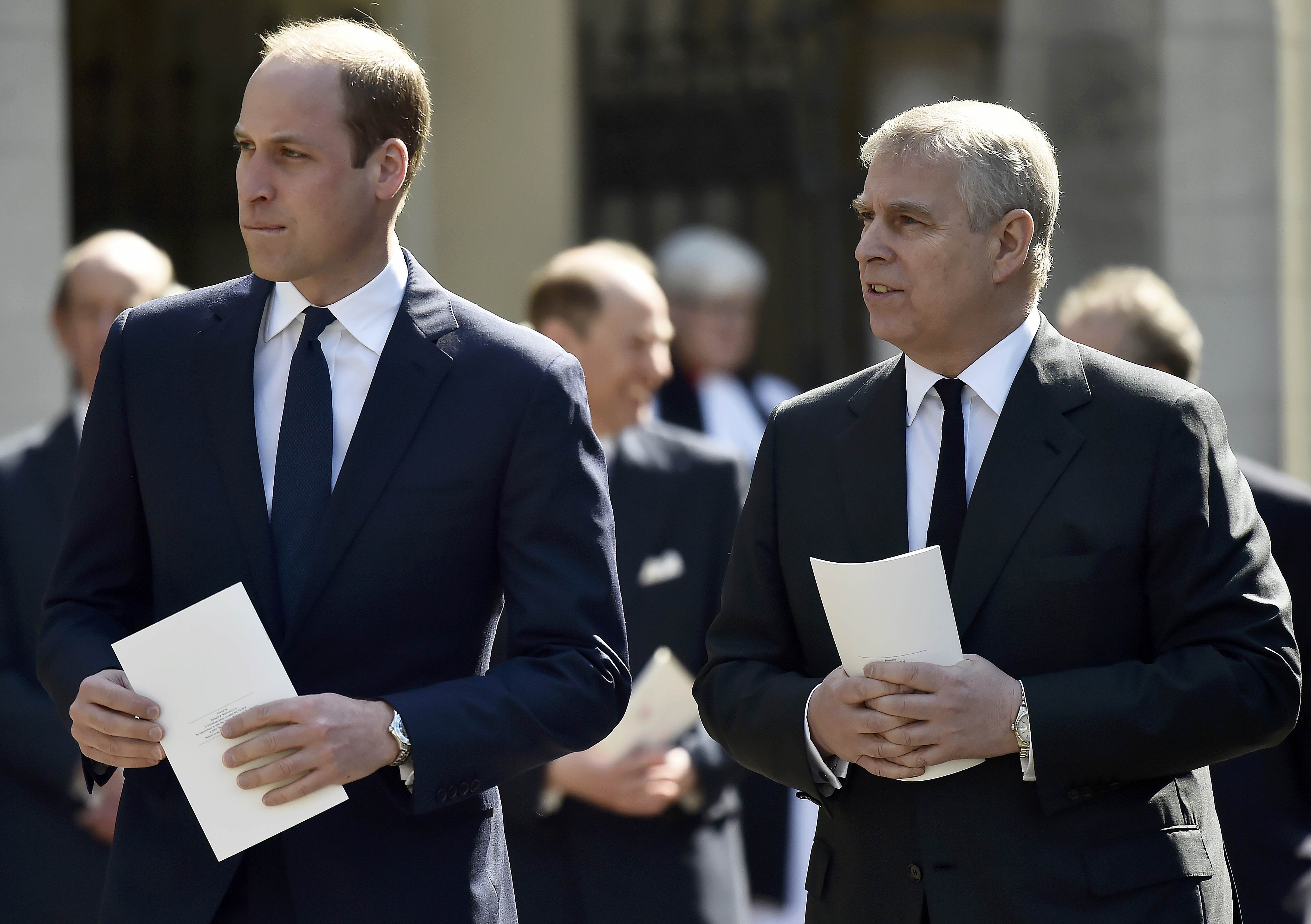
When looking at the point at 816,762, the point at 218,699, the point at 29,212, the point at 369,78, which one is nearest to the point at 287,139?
the point at 369,78

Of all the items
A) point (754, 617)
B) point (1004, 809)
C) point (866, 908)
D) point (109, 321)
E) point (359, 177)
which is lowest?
point (866, 908)

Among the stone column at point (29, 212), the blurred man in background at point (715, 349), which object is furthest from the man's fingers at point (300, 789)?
the stone column at point (29, 212)

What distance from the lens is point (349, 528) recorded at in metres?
2.67

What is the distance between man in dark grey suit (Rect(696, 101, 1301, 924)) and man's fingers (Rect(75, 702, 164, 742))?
1.03m

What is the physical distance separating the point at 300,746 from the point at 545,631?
1.59ft

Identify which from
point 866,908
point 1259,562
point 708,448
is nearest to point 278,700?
point 866,908

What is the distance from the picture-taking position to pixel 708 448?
4750 mm

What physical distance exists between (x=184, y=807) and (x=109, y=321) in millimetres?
2513

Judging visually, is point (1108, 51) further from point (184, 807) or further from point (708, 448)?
point (184, 807)

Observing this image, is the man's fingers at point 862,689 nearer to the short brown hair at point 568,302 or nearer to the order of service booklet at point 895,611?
the order of service booklet at point 895,611

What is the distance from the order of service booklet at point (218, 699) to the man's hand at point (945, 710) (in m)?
0.88

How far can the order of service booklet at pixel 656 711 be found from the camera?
4.09 meters

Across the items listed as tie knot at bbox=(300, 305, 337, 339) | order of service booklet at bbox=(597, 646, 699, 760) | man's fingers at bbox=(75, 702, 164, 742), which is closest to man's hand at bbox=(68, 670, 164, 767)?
man's fingers at bbox=(75, 702, 164, 742)

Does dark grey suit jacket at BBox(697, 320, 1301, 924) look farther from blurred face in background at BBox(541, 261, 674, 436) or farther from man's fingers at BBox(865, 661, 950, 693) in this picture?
blurred face in background at BBox(541, 261, 674, 436)
